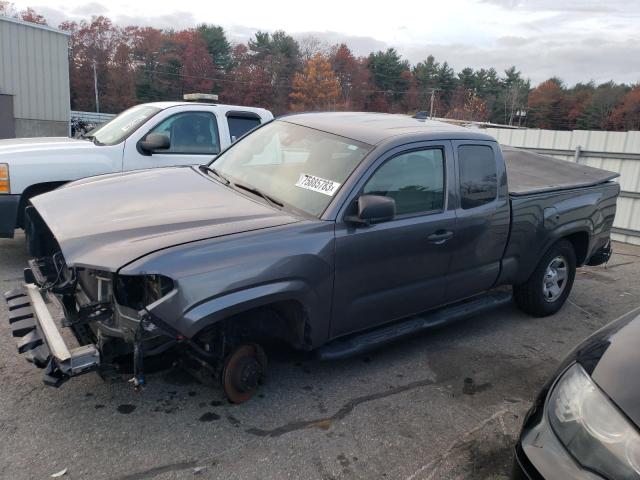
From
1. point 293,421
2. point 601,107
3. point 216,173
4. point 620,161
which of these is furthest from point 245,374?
point 601,107

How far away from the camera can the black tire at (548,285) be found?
16.7ft

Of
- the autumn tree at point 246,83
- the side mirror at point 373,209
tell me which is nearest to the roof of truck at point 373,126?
the side mirror at point 373,209

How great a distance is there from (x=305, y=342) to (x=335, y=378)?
589mm

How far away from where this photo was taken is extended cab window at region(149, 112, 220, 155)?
20.9 ft

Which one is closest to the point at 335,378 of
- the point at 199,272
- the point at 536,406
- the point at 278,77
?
the point at 199,272

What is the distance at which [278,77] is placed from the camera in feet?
247

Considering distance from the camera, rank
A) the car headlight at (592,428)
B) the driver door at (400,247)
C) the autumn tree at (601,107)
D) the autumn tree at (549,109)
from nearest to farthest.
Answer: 1. the car headlight at (592,428)
2. the driver door at (400,247)
3. the autumn tree at (601,107)
4. the autumn tree at (549,109)

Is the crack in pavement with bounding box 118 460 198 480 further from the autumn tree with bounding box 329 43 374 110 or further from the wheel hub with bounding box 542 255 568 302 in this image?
the autumn tree with bounding box 329 43 374 110

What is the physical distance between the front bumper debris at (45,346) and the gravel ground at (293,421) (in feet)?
1.44

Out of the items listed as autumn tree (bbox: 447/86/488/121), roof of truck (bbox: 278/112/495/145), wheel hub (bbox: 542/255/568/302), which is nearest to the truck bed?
wheel hub (bbox: 542/255/568/302)

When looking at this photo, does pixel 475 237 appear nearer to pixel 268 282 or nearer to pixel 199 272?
pixel 268 282

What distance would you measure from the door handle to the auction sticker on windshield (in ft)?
2.86

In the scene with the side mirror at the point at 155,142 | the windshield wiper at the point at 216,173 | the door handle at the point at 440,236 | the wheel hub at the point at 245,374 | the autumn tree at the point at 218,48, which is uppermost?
the autumn tree at the point at 218,48

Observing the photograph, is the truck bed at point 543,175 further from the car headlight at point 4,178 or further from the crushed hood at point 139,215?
the car headlight at point 4,178
